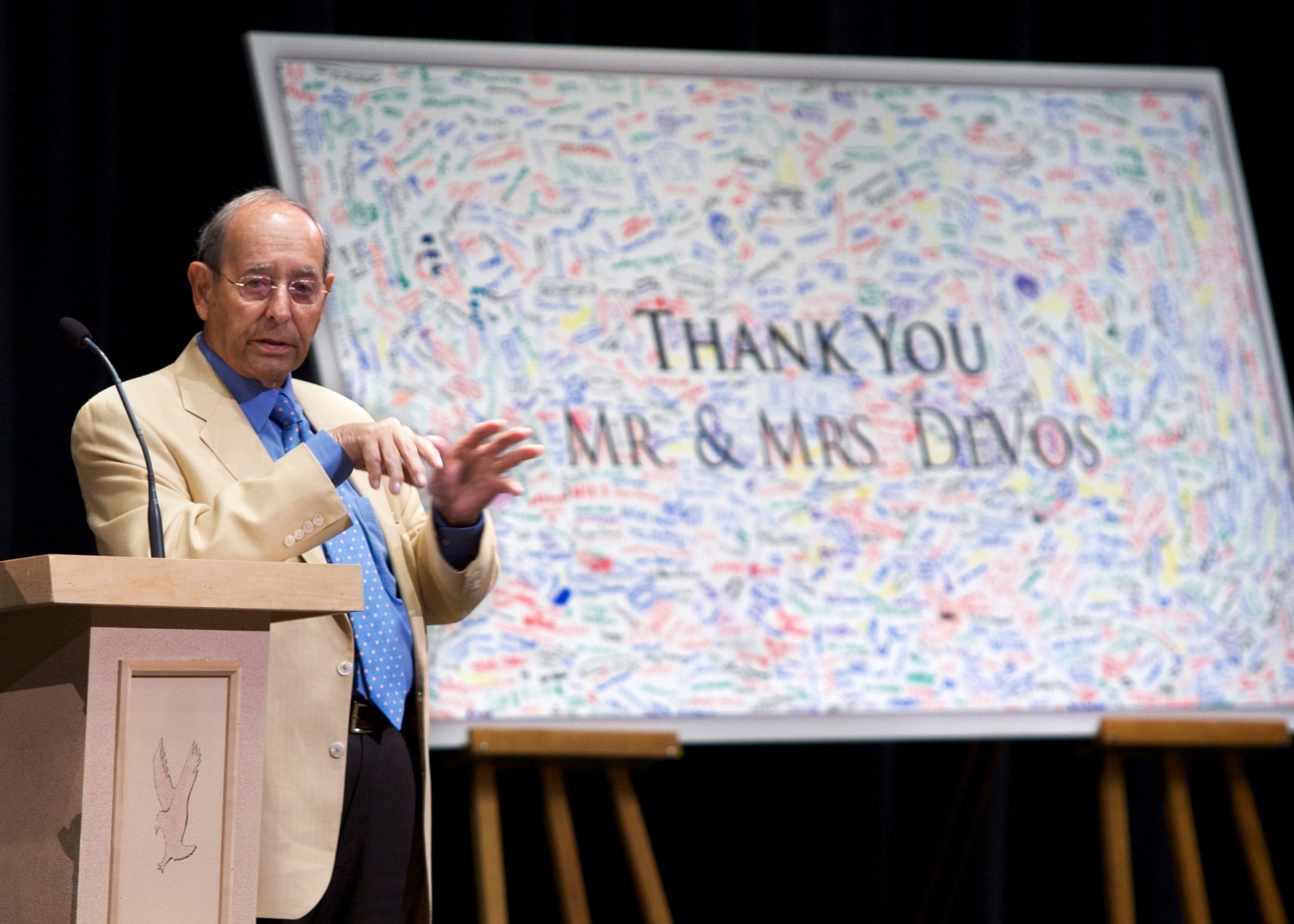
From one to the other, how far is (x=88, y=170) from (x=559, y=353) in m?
1.02

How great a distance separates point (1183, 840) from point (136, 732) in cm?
216

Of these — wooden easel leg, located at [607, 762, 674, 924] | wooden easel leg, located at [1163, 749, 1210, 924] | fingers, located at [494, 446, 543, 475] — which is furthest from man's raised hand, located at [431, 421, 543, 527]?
wooden easel leg, located at [1163, 749, 1210, 924]

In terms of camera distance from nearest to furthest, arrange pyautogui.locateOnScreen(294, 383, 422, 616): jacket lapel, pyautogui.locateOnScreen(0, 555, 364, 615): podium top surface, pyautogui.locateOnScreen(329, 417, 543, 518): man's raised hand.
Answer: pyautogui.locateOnScreen(0, 555, 364, 615): podium top surface → pyautogui.locateOnScreen(329, 417, 543, 518): man's raised hand → pyautogui.locateOnScreen(294, 383, 422, 616): jacket lapel

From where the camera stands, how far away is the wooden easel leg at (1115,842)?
2.82 m

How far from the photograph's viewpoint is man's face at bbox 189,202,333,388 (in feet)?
6.05

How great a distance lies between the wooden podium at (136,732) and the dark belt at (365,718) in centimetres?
Answer: 37

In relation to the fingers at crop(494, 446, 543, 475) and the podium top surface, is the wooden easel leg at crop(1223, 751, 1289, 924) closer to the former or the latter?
the fingers at crop(494, 446, 543, 475)

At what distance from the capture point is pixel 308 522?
1.66 meters

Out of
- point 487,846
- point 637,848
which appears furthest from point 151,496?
point 637,848

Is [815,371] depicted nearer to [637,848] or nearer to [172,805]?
[637,848]

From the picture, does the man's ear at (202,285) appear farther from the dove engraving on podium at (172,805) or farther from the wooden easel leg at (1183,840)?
the wooden easel leg at (1183,840)

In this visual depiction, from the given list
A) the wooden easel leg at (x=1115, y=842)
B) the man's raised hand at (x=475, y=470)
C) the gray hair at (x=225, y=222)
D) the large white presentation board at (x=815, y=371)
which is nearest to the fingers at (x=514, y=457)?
the man's raised hand at (x=475, y=470)

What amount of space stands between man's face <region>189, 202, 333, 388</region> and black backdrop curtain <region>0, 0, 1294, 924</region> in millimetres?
1083

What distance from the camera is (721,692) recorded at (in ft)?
9.14
